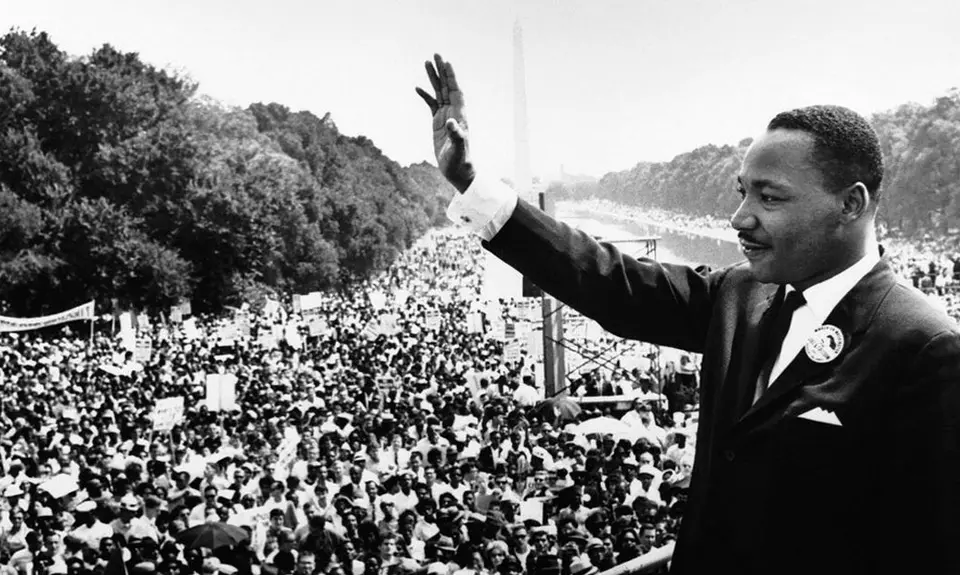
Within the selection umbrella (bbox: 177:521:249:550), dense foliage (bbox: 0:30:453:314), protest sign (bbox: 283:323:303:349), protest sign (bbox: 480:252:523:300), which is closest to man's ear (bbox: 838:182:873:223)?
umbrella (bbox: 177:521:249:550)

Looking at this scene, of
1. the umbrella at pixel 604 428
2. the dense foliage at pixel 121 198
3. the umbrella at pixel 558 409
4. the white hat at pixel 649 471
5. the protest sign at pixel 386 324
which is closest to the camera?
the white hat at pixel 649 471

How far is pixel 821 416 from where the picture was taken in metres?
1.73

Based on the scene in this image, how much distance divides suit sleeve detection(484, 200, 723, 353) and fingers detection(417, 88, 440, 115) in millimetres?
237

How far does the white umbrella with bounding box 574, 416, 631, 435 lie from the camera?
40.5ft

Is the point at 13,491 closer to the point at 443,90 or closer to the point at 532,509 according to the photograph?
the point at 532,509

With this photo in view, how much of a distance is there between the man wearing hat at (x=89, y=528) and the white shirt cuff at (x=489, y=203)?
7.25m

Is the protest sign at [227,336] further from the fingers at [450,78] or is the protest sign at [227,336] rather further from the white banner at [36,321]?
the fingers at [450,78]

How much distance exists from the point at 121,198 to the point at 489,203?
3402 centimetres

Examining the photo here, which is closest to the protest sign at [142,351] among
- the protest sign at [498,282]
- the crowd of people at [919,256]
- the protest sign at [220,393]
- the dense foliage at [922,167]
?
the protest sign at [220,393]

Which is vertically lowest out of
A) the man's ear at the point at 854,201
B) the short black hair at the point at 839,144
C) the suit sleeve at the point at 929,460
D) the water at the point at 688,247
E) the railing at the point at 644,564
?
the water at the point at 688,247

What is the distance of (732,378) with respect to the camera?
1916 millimetres

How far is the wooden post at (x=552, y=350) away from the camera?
54.1ft

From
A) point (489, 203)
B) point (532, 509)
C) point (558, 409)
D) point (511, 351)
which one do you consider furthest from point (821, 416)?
point (511, 351)

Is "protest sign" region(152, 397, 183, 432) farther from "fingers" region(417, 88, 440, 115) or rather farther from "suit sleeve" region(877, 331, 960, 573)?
"suit sleeve" region(877, 331, 960, 573)
